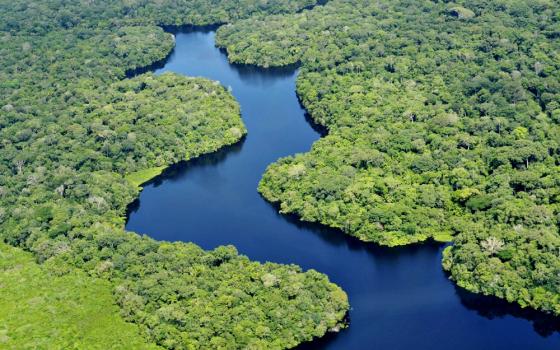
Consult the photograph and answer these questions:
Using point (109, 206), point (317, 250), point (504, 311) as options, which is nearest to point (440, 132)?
point (317, 250)

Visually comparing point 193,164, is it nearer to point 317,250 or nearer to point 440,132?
point 317,250

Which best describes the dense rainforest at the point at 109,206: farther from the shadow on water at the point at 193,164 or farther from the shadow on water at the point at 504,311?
the shadow on water at the point at 504,311

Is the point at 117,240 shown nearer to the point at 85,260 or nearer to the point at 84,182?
the point at 85,260

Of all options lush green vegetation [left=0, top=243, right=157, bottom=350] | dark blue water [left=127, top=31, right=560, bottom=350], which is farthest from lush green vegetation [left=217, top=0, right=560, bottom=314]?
lush green vegetation [left=0, top=243, right=157, bottom=350]

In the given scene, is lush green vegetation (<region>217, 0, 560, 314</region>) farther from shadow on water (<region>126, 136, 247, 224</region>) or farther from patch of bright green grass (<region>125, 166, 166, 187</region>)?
patch of bright green grass (<region>125, 166, 166, 187</region>)

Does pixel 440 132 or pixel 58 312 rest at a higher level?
pixel 440 132

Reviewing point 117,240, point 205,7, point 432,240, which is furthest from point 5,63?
point 432,240

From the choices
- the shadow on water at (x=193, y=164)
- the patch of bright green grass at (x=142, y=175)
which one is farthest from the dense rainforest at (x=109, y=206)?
the shadow on water at (x=193, y=164)
